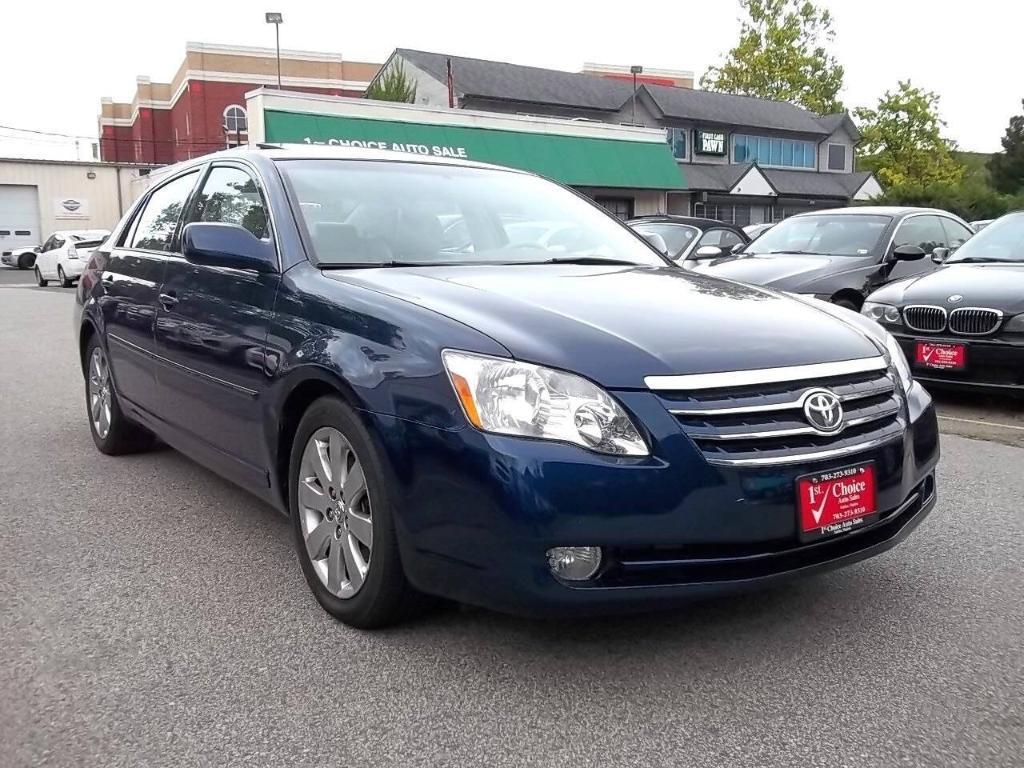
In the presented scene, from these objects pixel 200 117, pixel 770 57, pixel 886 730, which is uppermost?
pixel 770 57

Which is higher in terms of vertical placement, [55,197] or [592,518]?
[55,197]

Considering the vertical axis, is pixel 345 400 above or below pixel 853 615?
above

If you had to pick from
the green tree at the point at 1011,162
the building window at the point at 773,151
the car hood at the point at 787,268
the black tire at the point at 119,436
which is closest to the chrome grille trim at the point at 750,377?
the black tire at the point at 119,436

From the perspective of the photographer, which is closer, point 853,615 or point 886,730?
point 886,730

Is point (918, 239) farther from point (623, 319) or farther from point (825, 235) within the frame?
point (623, 319)

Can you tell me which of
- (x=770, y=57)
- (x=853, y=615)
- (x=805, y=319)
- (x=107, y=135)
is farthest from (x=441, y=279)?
(x=107, y=135)

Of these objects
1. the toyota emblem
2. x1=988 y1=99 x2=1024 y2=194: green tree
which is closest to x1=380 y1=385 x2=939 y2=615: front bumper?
the toyota emblem

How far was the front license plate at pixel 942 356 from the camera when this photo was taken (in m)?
6.72

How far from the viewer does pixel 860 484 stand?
2.86 m

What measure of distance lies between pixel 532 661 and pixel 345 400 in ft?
3.15

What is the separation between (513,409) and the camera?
2.65 m

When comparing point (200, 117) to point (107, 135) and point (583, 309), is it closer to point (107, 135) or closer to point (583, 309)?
point (107, 135)

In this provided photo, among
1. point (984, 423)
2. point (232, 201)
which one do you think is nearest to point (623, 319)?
point (232, 201)

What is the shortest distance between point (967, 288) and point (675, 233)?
6.08 meters
